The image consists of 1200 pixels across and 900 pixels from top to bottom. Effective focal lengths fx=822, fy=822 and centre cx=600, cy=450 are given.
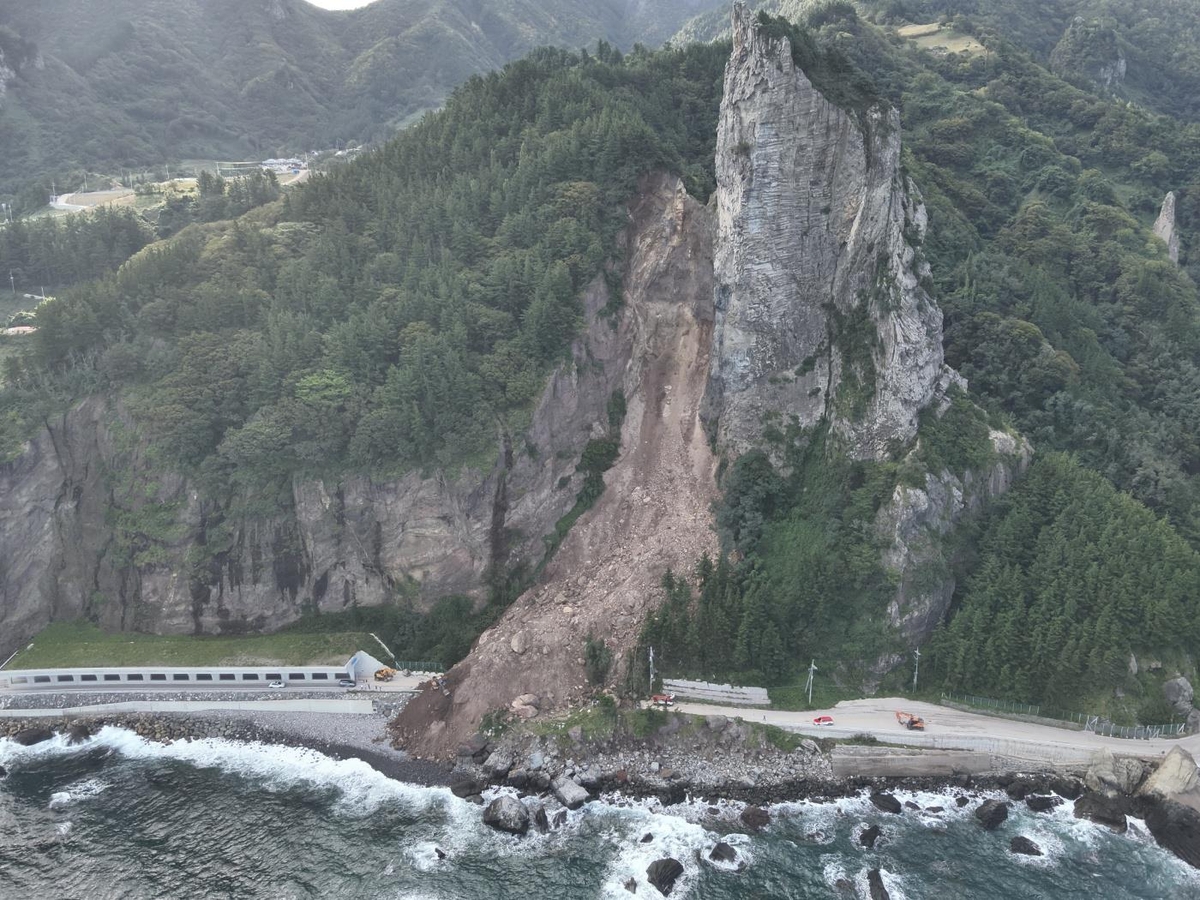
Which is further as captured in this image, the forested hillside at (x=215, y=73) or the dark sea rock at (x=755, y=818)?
the forested hillside at (x=215, y=73)

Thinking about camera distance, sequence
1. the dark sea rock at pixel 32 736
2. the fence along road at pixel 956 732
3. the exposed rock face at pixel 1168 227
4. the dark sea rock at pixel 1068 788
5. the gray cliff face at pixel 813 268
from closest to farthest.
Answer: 1. the dark sea rock at pixel 1068 788
2. the fence along road at pixel 956 732
3. the dark sea rock at pixel 32 736
4. the gray cliff face at pixel 813 268
5. the exposed rock face at pixel 1168 227

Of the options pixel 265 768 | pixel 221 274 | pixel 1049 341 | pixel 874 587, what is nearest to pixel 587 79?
pixel 221 274

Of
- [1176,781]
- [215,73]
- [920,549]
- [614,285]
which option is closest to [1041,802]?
[1176,781]

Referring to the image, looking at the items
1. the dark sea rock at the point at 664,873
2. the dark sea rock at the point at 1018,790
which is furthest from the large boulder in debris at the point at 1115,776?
the dark sea rock at the point at 664,873

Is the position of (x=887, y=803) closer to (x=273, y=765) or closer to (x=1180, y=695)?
(x=1180, y=695)

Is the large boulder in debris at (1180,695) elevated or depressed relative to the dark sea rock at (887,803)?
elevated

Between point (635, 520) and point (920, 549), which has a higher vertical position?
point (635, 520)

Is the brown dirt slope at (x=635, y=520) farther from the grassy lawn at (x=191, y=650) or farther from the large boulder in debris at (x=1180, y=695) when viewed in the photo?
the large boulder in debris at (x=1180, y=695)
